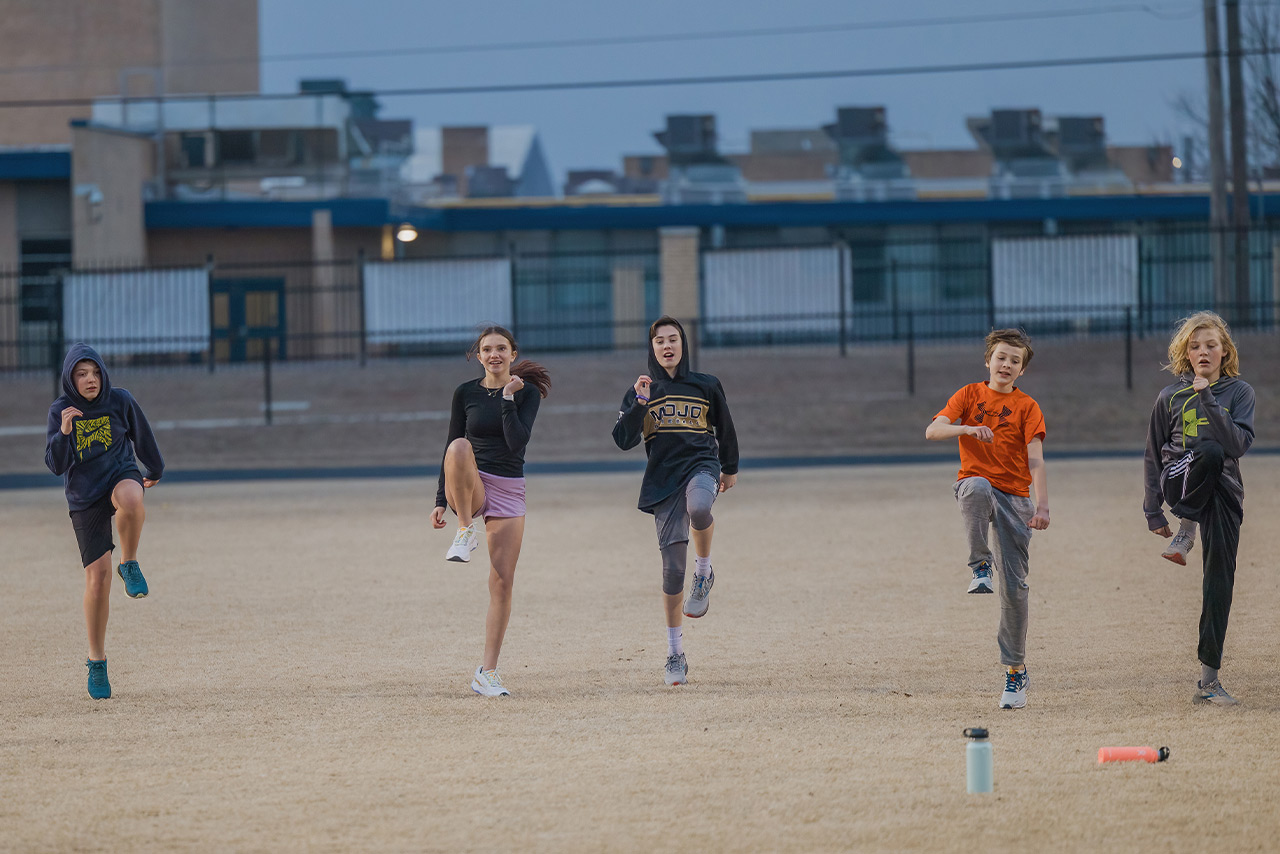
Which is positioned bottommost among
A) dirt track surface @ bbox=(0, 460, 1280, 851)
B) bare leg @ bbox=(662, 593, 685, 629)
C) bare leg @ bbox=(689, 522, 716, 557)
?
dirt track surface @ bbox=(0, 460, 1280, 851)

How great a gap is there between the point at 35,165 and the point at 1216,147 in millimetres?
32203

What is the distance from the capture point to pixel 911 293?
143 ft

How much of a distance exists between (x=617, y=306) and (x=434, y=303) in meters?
6.57

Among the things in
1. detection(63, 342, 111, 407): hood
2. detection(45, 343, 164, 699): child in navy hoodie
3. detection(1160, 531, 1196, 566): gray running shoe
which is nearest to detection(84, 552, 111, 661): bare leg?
detection(45, 343, 164, 699): child in navy hoodie

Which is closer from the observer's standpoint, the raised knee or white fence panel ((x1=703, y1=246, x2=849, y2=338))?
the raised knee

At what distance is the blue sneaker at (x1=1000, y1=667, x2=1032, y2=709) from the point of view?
6.38 meters

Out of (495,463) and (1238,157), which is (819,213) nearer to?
(1238,157)

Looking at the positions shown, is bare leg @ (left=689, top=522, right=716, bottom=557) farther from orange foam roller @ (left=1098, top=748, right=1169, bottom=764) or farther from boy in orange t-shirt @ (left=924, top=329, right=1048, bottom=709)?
orange foam roller @ (left=1098, top=748, right=1169, bottom=764)

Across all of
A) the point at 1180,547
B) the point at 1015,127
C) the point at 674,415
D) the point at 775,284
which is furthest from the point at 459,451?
the point at 1015,127

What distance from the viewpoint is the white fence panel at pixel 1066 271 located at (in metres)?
30.3

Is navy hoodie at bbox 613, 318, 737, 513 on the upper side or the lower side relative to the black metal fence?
lower

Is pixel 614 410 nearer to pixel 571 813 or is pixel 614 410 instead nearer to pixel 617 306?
pixel 617 306

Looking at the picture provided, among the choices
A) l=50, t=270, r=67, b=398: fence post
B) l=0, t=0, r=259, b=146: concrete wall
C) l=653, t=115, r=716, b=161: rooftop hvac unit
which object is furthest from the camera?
l=653, t=115, r=716, b=161: rooftop hvac unit

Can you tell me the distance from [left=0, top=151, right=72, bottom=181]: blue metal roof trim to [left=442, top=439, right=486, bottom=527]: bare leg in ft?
121
